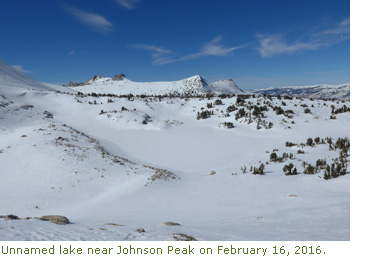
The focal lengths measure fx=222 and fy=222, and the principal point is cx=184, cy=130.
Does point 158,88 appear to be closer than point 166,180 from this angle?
No

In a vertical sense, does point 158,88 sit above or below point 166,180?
above

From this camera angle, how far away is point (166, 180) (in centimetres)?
1079

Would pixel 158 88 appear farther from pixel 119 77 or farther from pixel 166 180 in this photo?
pixel 166 180

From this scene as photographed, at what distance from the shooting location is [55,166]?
38.1ft

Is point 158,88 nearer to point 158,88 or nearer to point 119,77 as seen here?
point 158,88

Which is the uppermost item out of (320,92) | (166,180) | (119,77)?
(320,92)

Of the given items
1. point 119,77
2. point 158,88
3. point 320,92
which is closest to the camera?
point 158,88

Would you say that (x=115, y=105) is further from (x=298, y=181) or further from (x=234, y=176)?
(x=298, y=181)

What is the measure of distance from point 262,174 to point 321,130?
12.5 m

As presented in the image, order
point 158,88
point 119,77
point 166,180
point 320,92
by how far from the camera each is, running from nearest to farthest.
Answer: point 166,180, point 158,88, point 119,77, point 320,92

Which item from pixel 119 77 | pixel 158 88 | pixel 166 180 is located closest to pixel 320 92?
pixel 158 88

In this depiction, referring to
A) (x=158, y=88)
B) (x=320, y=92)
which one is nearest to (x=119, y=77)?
(x=158, y=88)

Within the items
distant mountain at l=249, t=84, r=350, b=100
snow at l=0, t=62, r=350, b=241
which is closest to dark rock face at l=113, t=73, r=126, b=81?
snow at l=0, t=62, r=350, b=241
